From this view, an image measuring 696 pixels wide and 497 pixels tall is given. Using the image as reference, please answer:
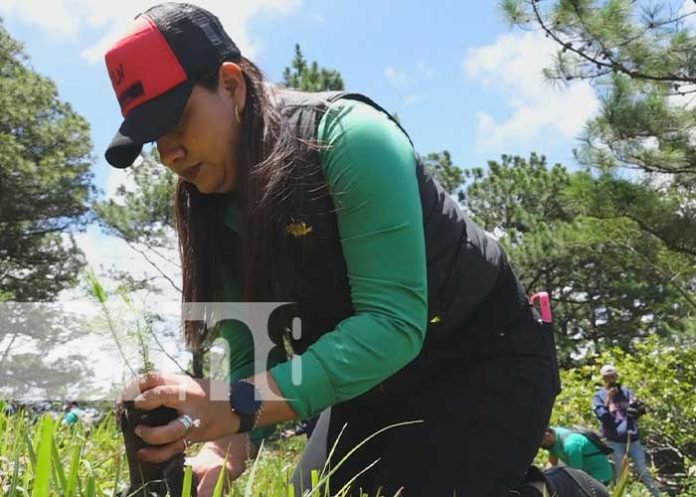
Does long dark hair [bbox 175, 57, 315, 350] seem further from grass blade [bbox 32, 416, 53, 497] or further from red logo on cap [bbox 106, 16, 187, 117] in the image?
grass blade [bbox 32, 416, 53, 497]

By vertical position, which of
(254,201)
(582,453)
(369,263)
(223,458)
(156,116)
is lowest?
(582,453)

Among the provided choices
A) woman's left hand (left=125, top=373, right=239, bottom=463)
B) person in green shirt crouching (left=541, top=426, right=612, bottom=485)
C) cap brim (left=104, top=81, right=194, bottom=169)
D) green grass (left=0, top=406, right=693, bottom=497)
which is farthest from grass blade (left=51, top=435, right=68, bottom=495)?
person in green shirt crouching (left=541, top=426, right=612, bottom=485)

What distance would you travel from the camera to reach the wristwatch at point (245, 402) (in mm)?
1129

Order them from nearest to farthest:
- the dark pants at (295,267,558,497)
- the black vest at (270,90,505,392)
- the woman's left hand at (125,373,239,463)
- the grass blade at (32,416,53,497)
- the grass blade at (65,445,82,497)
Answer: the grass blade at (32,416,53,497), the grass blade at (65,445,82,497), the woman's left hand at (125,373,239,463), the black vest at (270,90,505,392), the dark pants at (295,267,558,497)

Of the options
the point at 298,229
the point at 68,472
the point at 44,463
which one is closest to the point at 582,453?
the point at 298,229

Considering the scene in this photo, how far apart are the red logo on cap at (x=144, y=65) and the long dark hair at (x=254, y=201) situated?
0.06 m

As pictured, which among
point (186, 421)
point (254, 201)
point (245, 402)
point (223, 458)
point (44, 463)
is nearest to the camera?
point (44, 463)

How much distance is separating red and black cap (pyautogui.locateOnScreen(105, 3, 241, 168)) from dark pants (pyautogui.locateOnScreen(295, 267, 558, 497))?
0.70m

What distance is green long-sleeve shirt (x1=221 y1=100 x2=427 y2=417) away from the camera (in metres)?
1.21

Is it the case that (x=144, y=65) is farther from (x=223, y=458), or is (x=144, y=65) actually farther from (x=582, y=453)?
(x=582, y=453)

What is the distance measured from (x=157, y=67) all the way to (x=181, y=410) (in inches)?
22.0

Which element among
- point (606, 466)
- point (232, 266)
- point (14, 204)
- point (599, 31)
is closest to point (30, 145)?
point (14, 204)

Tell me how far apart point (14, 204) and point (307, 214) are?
18.1 m

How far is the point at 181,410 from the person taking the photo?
103 cm
